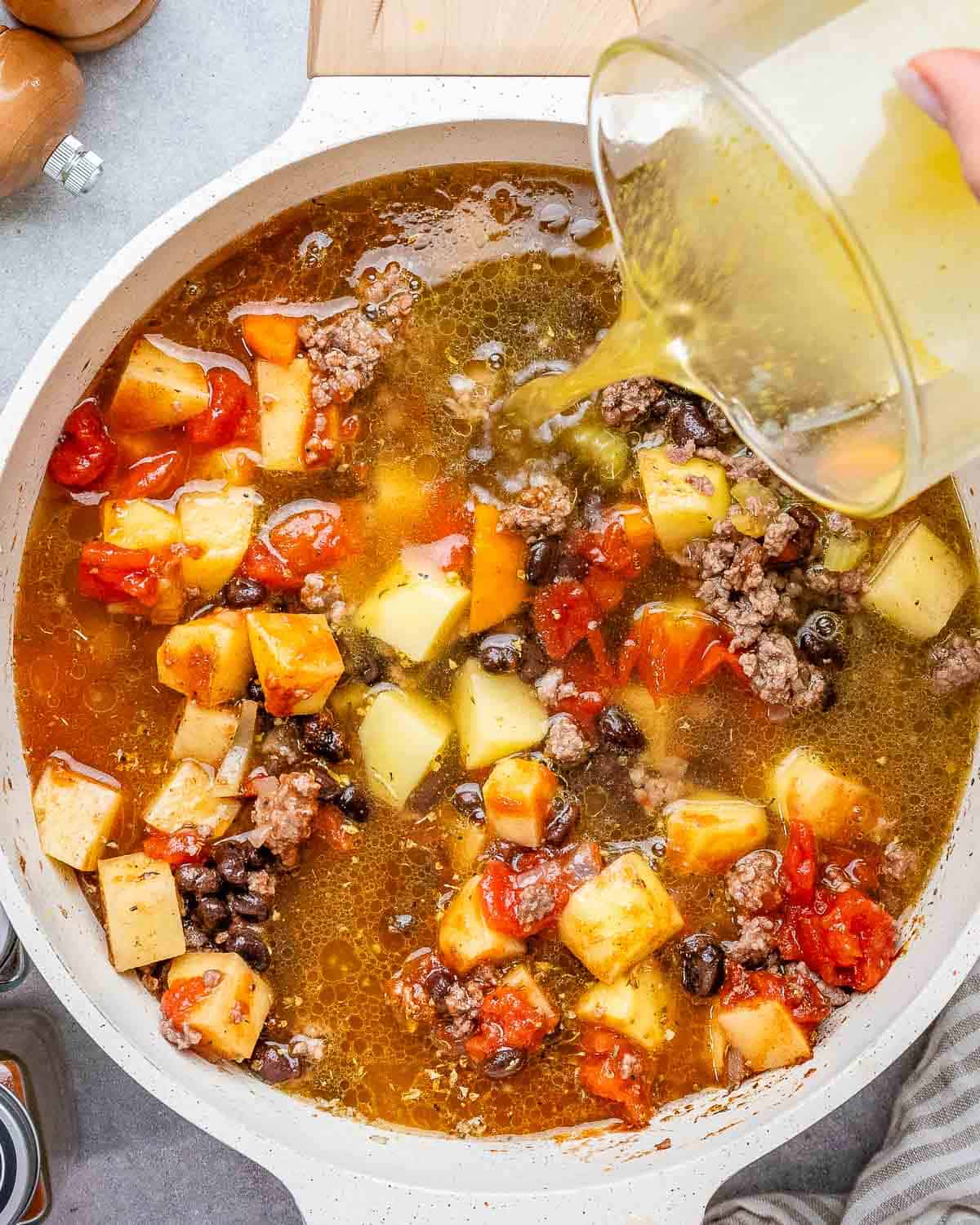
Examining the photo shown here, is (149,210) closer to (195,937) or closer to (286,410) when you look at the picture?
(286,410)

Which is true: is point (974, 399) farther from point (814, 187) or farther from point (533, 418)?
point (533, 418)

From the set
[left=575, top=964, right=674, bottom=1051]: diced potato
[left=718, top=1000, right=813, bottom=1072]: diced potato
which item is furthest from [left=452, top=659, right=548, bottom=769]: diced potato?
[left=718, top=1000, right=813, bottom=1072]: diced potato

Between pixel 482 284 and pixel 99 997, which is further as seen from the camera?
pixel 482 284

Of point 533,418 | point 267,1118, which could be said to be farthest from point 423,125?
point 267,1118

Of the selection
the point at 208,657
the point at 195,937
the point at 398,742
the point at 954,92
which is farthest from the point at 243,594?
the point at 954,92

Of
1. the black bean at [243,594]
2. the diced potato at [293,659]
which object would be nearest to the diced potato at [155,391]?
the black bean at [243,594]
